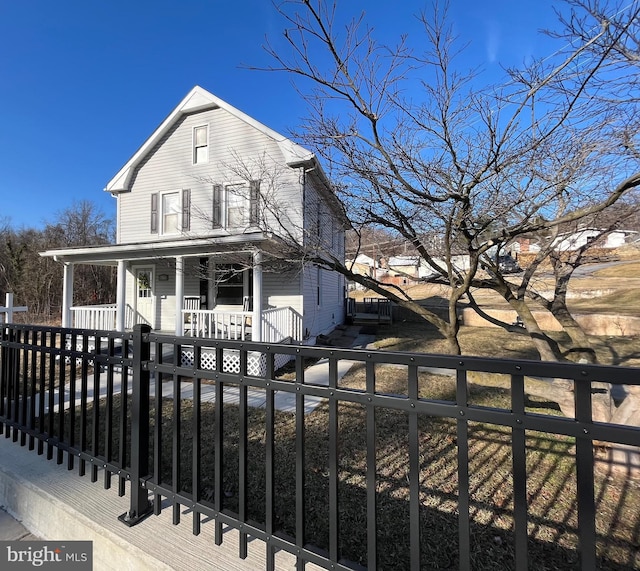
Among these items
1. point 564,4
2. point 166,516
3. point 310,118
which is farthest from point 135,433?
point 564,4

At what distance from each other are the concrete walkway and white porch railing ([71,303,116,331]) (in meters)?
6.92

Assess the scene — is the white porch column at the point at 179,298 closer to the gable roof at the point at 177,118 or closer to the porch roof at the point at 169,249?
the porch roof at the point at 169,249

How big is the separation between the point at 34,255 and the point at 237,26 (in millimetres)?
19328

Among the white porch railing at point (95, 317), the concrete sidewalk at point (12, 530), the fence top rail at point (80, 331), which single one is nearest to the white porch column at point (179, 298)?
the white porch railing at point (95, 317)

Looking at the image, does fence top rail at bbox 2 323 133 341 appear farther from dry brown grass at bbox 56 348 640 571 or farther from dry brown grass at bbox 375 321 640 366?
dry brown grass at bbox 375 321 640 366

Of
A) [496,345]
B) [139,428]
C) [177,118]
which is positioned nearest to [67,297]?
[177,118]

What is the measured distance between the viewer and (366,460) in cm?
206

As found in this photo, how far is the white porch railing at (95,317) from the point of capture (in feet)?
29.7

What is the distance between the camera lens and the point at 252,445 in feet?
11.6

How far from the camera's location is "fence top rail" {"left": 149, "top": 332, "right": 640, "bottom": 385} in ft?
3.32

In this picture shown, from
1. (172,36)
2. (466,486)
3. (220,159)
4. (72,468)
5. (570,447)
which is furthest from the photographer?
(220,159)

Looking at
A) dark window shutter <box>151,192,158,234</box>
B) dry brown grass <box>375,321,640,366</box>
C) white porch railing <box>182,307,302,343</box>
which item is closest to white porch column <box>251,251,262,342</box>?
white porch railing <box>182,307,302,343</box>

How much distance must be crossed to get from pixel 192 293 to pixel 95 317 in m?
2.64

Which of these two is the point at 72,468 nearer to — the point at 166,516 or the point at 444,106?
the point at 166,516
